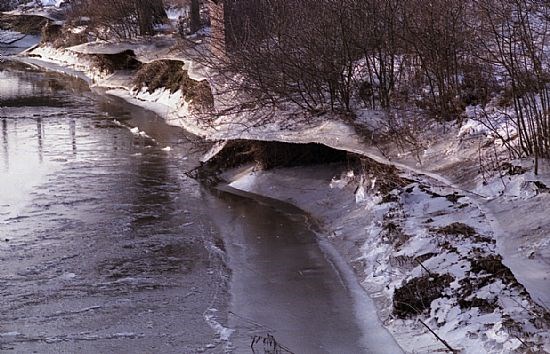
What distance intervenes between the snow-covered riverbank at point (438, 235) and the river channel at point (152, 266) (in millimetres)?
523

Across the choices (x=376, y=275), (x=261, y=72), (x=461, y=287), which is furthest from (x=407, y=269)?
(x=261, y=72)

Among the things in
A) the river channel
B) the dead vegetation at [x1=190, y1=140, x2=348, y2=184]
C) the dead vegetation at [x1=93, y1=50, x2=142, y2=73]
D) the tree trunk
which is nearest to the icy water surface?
the river channel

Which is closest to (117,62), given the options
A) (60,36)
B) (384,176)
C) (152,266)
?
(60,36)

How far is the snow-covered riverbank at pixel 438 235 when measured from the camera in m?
7.25

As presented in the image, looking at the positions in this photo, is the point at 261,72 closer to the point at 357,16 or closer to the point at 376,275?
the point at 357,16

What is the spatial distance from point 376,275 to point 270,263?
1554 mm

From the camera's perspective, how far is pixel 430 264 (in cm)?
907

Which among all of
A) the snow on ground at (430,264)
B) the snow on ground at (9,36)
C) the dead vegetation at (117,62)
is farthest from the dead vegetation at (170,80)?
the snow on ground at (9,36)

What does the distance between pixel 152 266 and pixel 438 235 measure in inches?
140

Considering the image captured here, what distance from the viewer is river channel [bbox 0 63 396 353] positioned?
840 centimetres

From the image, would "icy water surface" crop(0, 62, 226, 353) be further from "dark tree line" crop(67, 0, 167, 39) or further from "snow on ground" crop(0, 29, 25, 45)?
"snow on ground" crop(0, 29, 25, 45)

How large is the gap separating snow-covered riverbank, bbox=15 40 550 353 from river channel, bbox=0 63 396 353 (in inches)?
20.6

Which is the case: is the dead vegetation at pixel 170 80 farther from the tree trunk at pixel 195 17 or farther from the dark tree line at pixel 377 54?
the dark tree line at pixel 377 54

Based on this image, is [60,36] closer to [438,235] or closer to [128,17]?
[128,17]
